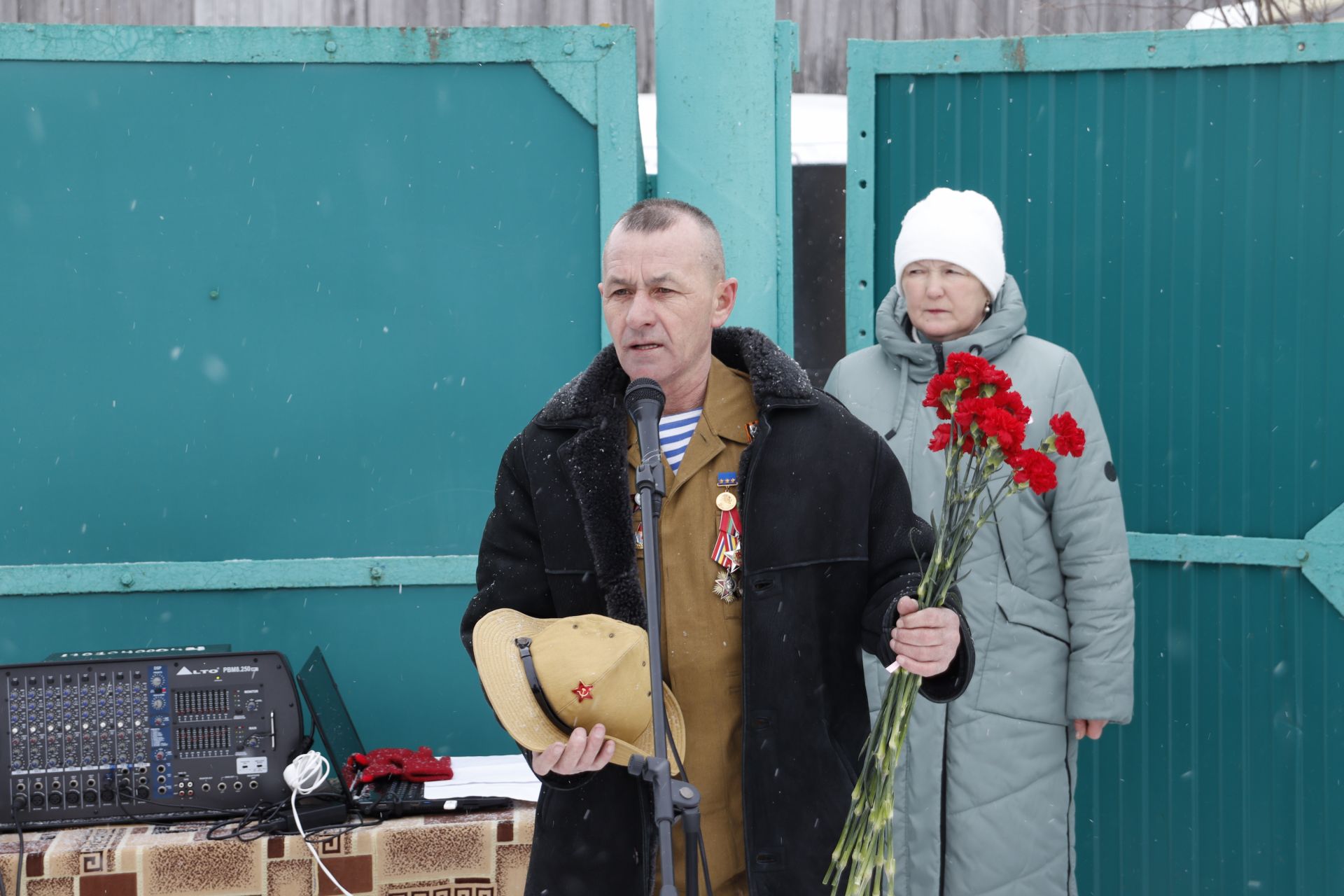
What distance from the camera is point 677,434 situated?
2049 mm

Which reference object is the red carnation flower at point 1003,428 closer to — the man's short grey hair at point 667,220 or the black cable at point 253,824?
the man's short grey hair at point 667,220

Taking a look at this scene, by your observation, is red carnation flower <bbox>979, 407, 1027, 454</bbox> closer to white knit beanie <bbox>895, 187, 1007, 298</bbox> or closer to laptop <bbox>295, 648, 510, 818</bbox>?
white knit beanie <bbox>895, 187, 1007, 298</bbox>

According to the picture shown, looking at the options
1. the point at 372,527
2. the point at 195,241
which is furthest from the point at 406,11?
the point at 372,527

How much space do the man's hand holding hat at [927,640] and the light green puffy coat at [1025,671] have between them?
108 cm

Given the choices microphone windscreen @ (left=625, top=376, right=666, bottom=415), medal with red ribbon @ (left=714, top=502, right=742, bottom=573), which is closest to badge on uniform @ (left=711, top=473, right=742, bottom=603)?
medal with red ribbon @ (left=714, top=502, right=742, bottom=573)

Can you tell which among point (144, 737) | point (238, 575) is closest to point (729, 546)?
point (144, 737)

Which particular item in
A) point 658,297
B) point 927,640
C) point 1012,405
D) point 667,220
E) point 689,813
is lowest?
point 689,813

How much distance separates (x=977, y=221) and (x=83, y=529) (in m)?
2.72

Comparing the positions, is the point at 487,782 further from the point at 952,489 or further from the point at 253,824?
the point at 952,489

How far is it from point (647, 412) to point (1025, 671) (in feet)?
5.25

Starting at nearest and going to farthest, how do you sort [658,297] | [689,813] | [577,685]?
[689,813]
[577,685]
[658,297]

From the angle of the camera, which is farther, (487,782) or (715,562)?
(487,782)

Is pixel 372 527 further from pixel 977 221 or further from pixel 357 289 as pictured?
pixel 977 221

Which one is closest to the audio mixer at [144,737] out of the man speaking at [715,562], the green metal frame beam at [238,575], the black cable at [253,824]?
the black cable at [253,824]
